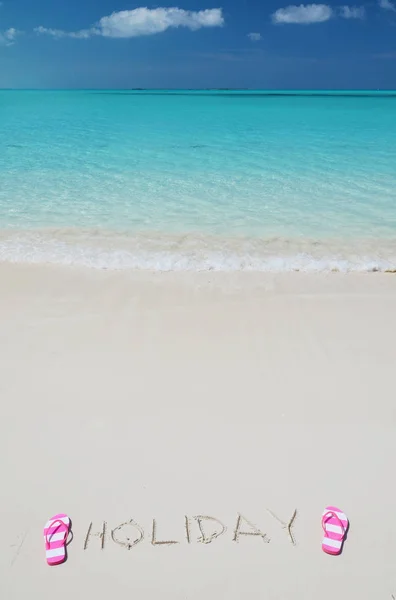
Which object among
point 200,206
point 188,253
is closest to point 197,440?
point 188,253

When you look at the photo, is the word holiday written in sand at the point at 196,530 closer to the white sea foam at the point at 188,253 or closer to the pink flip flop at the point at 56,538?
the pink flip flop at the point at 56,538

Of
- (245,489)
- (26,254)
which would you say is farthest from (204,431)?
(26,254)

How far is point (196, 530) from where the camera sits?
229cm

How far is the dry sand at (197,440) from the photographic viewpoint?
213 cm

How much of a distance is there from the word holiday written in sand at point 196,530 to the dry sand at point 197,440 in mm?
14

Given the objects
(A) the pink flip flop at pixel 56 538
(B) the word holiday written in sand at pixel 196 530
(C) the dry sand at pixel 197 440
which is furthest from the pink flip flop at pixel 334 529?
(A) the pink flip flop at pixel 56 538

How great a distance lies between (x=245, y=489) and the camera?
2.51 meters

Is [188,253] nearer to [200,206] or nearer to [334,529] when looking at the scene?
[200,206]

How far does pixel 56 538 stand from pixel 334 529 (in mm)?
1381

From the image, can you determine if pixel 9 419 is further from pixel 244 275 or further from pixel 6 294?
pixel 244 275

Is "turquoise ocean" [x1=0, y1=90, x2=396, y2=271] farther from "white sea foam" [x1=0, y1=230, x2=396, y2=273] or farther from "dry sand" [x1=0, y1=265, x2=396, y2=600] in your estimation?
"dry sand" [x1=0, y1=265, x2=396, y2=600]

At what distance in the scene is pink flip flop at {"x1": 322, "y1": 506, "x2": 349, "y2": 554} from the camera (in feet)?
7.20

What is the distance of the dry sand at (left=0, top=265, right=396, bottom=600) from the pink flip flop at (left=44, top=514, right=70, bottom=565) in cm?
4

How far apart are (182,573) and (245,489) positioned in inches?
22.5
